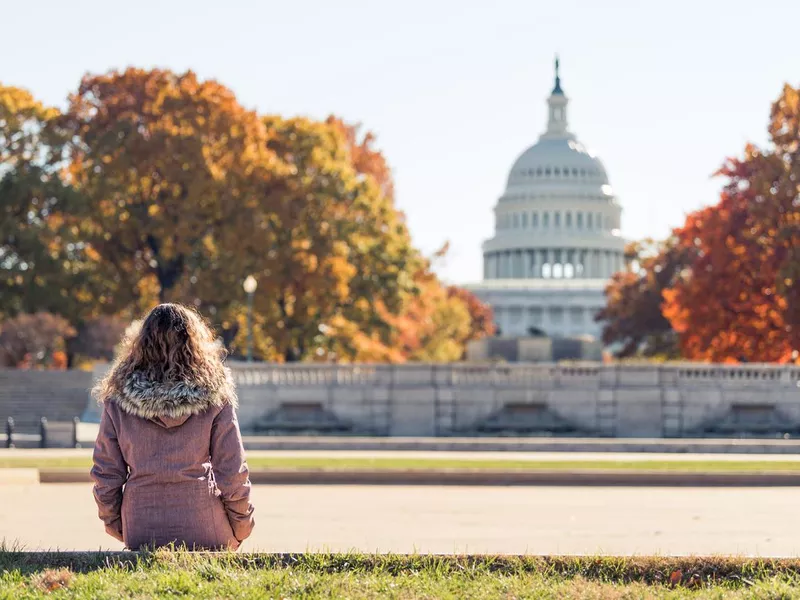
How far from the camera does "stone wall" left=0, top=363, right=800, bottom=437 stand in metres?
41.7

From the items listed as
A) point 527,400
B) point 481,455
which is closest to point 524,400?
point 527,400

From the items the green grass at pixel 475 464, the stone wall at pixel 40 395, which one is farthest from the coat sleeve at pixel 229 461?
the stone wall at pixel 40 395

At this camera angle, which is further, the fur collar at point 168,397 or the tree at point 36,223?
the tree at point 36,223

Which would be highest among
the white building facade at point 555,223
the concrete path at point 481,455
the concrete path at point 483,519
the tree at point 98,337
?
the white building facade at point 555,223

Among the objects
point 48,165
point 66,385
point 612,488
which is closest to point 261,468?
point 612,488

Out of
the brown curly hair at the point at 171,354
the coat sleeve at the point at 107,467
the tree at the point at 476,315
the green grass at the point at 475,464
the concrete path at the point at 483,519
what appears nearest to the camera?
the brown curly hair at the point at 171,354

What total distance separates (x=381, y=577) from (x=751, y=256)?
1856 inches

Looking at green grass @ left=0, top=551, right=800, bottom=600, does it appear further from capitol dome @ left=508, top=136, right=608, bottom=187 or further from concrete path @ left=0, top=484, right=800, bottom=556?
capitol dome @ left=508, top=136, right=608, bottom=187

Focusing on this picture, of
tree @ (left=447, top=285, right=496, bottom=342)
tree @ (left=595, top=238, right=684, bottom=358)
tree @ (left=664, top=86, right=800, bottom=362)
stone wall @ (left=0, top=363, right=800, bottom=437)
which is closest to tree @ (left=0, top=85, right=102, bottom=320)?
stone wall @ (left=0, top=363, right=800, bottom=437)

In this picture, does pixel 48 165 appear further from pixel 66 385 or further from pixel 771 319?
pixel 771 319

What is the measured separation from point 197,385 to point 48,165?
51191 millimetres

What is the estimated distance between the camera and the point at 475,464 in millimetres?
27844

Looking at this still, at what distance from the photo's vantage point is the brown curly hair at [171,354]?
28.6ft

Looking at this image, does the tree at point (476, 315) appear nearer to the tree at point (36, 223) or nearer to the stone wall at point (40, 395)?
the tree at point (36, 223)
